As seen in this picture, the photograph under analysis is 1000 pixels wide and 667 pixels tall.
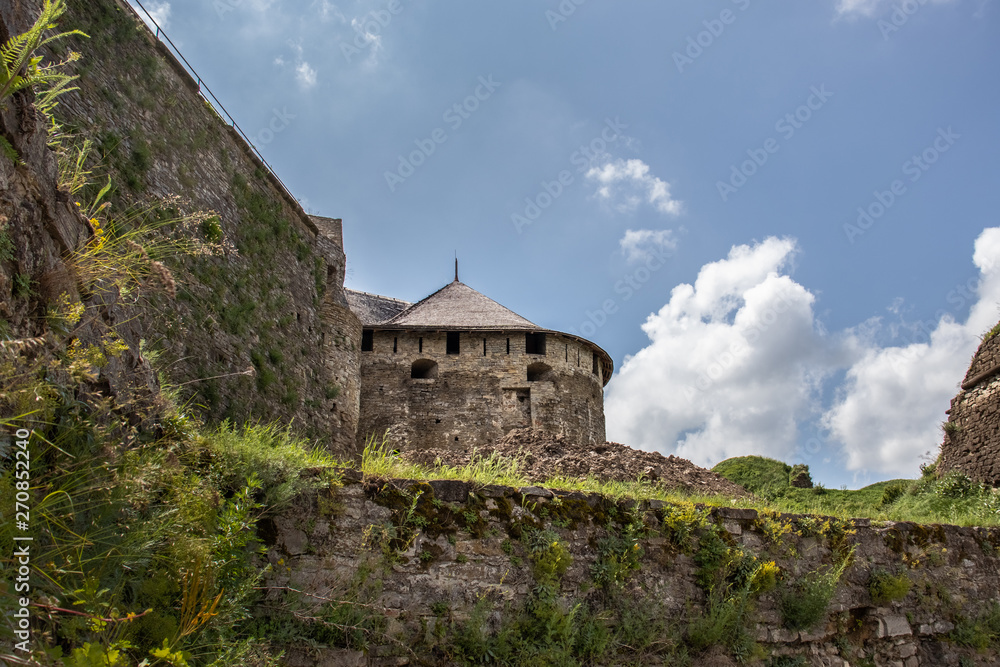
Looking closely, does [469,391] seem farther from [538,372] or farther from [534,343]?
[534,343]

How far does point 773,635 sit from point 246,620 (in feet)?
15.5

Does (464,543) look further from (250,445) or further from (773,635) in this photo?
(773,635)

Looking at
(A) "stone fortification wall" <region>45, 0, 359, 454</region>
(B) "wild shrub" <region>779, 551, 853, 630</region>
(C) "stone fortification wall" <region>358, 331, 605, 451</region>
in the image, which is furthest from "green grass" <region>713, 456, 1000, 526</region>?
(A) "stone fortification wall" <region>45, 0, 359, 454</region>

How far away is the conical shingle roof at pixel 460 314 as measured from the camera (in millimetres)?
21250

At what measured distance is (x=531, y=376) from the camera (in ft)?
70.3

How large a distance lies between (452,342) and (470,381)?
5.37ft

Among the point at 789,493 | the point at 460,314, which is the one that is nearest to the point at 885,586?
the point at 789,493

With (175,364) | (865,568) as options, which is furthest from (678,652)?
(175,364)

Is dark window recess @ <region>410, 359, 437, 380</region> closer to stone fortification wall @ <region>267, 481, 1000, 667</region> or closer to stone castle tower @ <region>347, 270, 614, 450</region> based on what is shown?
stone castle tower @ <region>347, 270, 614, 450</region>

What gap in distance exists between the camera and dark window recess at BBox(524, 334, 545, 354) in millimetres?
21469

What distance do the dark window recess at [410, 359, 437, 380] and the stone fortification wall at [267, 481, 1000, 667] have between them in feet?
48.1

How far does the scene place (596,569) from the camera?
5.64 meters

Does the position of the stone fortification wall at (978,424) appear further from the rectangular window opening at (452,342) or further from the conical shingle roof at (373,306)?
the conical shingle roof at (373,306)

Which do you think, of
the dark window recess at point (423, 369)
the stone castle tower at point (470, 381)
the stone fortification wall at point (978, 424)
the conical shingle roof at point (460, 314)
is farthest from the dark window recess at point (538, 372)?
the stone fortification wall at point (978, 424)
